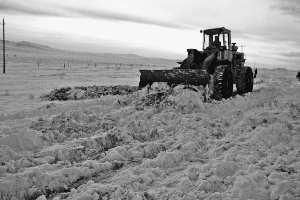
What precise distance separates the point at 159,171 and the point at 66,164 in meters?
1.30

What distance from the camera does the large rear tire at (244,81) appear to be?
33.4ft

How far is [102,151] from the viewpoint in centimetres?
394

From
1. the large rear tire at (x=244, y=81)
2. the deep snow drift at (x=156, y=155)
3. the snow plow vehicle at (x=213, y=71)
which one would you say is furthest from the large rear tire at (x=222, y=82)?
the large rear tire at (x=244, y=81)

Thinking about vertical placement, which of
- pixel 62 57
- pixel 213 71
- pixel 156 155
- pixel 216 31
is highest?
pixel 62 57

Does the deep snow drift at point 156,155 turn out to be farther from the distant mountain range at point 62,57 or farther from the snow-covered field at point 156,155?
the distant mountain range at point 62,57

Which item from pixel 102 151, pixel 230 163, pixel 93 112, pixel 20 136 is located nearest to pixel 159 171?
pixel 230 163

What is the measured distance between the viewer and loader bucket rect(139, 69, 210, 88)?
6889mm

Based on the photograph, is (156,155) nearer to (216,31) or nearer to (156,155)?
(156,155)

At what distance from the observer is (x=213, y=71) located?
28.9ft

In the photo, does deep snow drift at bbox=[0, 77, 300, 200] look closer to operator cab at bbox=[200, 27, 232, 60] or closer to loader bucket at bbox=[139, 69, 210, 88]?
loader bucket at bbox=[139, 69, 210, 88]

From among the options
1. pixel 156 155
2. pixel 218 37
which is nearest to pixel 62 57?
pixel 218 37

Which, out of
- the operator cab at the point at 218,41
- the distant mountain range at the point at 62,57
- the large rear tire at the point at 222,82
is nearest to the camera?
the large rear tire at the point at 222,82

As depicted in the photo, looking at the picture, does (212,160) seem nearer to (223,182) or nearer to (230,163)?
(230,163)

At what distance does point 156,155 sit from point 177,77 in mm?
3935
